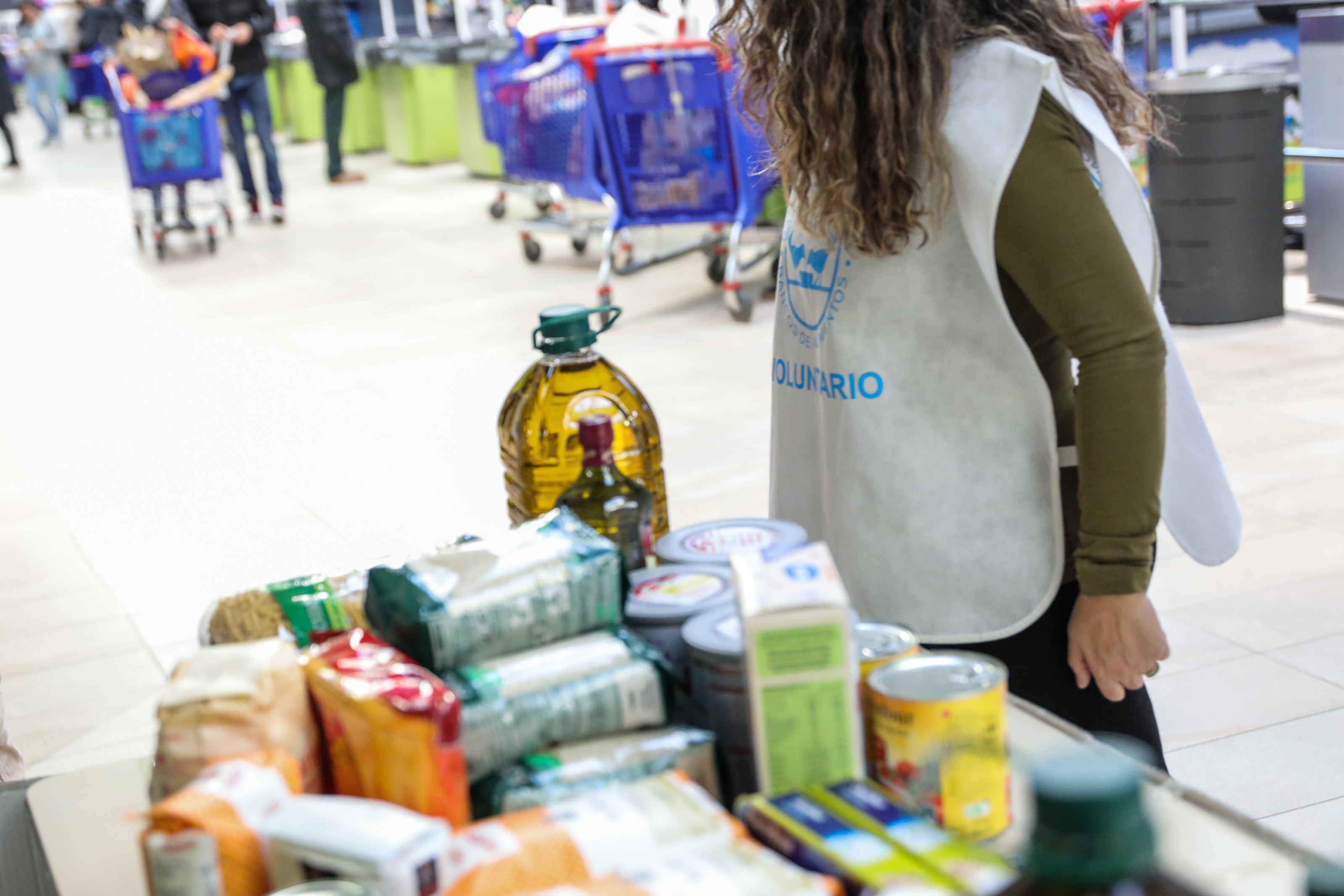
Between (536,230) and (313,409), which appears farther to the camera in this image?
(536,230)

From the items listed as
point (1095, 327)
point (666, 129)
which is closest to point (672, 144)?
point (666, 129)

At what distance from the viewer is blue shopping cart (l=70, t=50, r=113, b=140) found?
2000 cm

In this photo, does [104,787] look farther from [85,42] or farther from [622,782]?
[85,42]

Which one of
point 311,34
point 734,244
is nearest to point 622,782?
point 734,244

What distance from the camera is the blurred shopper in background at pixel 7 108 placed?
1481cm

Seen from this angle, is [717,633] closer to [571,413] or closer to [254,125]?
[571,413]

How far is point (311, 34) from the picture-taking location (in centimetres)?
1082

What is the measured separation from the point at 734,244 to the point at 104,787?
477cm

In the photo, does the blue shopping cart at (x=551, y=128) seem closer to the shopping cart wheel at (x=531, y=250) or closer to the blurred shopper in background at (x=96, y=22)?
the shopping cart wheel at (x=531, y=250)

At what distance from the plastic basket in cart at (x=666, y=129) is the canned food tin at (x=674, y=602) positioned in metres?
4.65

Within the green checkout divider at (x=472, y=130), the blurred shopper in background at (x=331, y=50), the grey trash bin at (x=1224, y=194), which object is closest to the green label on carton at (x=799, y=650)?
the grey trash bin at (x=1224, y=194)

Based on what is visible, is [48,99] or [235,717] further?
[48,99]

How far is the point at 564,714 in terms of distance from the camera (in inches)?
37.2

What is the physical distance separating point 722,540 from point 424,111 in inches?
443
